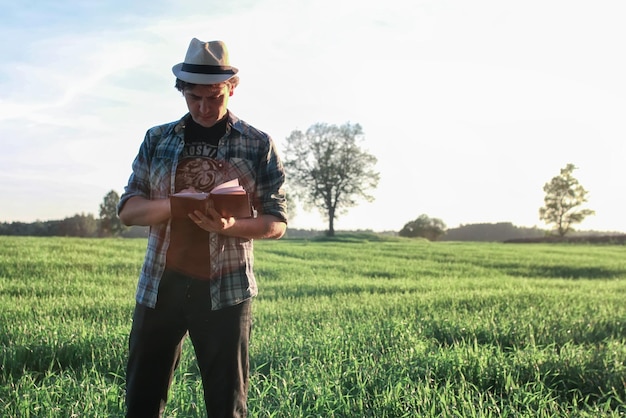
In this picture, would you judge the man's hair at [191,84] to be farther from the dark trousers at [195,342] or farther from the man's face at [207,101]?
the dark trousers at [195,342]

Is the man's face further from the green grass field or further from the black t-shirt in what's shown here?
the green grass field

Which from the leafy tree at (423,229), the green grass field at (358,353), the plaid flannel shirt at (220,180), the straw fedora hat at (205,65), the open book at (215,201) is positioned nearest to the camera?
the open book at (215,201)

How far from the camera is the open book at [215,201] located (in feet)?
8.58

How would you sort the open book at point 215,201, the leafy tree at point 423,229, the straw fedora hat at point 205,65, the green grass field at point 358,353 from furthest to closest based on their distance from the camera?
the leafy tree at point 423,229 → the green grass field at point 358,353 → the straw fedora hat at point 205,65 → the open book at point 215,201

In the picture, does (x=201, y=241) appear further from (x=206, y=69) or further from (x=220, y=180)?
(x=206, y=69)

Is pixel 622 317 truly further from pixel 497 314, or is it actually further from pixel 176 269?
pixel 176 269

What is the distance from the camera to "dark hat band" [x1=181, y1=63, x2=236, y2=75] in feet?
9.33

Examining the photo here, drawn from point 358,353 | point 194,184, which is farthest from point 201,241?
point 358,353

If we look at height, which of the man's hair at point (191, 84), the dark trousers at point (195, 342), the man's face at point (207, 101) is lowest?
the dark trousers at point (195, 342)

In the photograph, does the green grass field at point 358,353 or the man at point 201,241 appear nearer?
the man at point 201,241

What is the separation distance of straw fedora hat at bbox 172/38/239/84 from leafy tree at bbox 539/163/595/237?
54.7m

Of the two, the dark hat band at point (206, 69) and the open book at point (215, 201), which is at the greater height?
the dark hat band at point (206, 69)

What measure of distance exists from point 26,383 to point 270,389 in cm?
189

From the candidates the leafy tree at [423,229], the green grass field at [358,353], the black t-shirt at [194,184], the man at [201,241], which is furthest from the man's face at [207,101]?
the leafy tree at [423,229]
